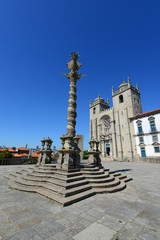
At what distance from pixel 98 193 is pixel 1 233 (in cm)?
408

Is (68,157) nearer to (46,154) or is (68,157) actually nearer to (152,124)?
(46,154)

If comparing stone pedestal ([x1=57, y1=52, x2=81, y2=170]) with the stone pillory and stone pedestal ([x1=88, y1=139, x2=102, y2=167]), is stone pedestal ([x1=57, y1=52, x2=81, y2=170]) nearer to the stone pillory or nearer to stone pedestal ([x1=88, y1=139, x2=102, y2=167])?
the stone pillory

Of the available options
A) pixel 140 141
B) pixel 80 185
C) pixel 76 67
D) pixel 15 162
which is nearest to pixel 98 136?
pixel 140 141

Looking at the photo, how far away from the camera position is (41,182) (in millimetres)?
6301

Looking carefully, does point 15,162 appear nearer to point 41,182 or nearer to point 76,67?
point 41,182

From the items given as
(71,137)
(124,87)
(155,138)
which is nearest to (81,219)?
(71,137)

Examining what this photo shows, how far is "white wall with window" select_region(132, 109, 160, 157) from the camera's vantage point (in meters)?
24.4

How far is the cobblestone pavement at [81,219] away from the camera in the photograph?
255 centimetres

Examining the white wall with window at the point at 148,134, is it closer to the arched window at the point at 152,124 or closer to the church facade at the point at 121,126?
the arched window at the point at 152,124

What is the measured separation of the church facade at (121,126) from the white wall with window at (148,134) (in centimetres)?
124

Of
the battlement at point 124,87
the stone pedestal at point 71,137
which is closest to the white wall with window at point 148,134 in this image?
the battlement at point 124,87

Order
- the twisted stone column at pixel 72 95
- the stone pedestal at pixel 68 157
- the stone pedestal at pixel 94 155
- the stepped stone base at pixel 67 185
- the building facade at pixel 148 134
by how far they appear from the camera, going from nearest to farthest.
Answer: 1. the stepped stone base at pixel 67 185
2. the stone pedestal at pixel 68 157
3. the twisted stone column at pixel 72 95
4. the stone pedestal at pixel 94 155
5. the building facade at pixel 148 134

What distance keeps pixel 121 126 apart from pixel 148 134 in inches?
292

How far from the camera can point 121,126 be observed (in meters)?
31.7
